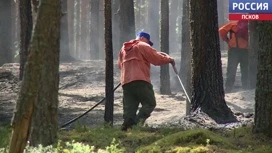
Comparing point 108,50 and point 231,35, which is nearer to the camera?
point 108,50

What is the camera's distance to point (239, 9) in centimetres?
583

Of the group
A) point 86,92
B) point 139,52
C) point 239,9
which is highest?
point 239,9

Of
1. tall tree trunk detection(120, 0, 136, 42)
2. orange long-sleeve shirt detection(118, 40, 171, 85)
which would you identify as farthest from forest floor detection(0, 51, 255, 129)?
tall tree trunk detection(120, 0, 136, 42)

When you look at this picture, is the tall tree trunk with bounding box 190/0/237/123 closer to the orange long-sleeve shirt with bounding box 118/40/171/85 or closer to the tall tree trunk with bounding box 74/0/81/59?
the orange long-sleeve shirt with bounding box 118/40/171/85

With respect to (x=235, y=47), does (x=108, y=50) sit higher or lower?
higher

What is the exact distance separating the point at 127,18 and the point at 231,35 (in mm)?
9713

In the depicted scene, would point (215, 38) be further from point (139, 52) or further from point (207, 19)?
point (139, 52)

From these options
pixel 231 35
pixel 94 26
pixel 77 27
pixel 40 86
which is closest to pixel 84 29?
pixel 77 27

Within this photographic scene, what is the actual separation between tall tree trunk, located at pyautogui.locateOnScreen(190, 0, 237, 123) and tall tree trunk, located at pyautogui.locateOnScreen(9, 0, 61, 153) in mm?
3727

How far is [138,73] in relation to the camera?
35.2 ft

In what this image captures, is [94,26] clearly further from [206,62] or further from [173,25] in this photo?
[206,62]

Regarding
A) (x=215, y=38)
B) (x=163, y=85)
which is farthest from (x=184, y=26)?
(x=215, y=38)

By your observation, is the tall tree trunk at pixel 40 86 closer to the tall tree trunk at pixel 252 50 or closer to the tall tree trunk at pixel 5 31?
the tall tree trunk at pixel 252 50

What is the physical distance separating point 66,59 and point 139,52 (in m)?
18.3
